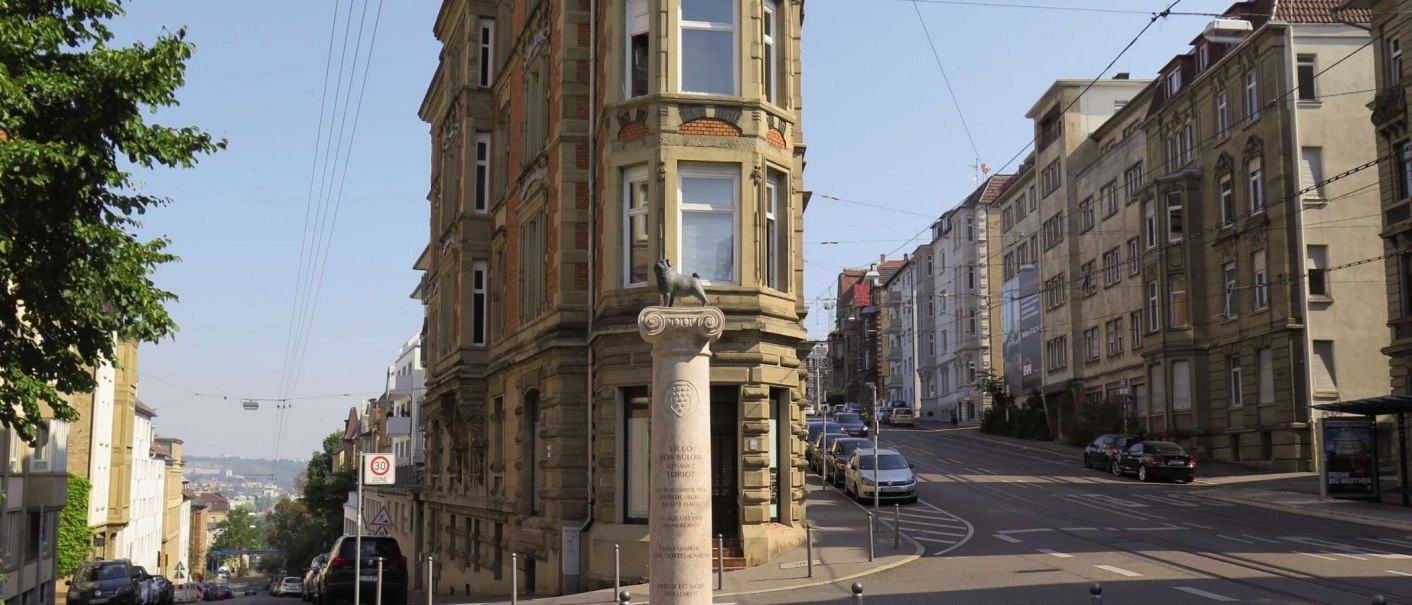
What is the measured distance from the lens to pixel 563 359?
26.8 m

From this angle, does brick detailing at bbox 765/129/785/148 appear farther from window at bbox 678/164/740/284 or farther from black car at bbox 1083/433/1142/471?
black car at bbox 1083/433/1142/471

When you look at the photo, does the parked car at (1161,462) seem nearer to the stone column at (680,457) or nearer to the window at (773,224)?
the window at (773,224)

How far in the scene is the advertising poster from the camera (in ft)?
113

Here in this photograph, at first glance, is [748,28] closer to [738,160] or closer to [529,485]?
[738,160]

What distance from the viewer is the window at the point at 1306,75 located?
154 feet

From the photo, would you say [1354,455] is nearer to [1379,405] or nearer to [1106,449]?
[1379,405]

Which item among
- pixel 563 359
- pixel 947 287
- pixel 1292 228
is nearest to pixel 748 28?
pixel 563 359

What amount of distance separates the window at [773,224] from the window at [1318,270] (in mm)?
28671

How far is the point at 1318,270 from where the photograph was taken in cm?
4662

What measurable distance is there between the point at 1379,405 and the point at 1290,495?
5594mm

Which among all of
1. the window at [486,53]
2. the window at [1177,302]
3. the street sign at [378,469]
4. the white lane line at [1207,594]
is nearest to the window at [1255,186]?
the window at [1177,302]

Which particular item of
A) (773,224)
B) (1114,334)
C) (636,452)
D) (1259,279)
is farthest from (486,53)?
(1114,334)

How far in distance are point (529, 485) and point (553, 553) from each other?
3.87m

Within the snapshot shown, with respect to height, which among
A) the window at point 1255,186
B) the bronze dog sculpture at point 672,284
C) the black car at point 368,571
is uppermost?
the window at point 1255,186
